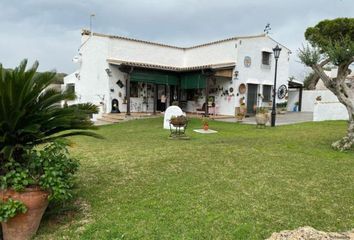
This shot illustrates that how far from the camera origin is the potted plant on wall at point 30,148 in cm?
381

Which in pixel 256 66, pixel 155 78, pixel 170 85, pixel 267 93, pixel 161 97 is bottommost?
pixel 161 97

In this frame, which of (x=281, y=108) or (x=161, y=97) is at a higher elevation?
(x=161, y=97)

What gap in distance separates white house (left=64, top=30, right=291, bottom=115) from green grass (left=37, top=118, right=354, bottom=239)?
38.6 feet

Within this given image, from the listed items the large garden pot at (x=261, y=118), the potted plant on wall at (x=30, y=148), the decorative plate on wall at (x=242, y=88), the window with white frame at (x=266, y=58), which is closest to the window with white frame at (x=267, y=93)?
the window with white frame at (x=266, y=58)

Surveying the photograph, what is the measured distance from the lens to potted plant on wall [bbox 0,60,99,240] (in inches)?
150

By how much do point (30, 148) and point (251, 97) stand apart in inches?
707

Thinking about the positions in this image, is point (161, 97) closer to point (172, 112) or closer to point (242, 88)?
point (242, 88)

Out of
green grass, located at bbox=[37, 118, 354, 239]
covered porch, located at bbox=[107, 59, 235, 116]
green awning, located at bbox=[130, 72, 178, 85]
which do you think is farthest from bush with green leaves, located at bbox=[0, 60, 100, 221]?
green awning, located at bbox=[130, 72, 178, 85]

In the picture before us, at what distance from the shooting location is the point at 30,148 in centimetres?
439

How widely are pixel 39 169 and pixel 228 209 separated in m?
2.56

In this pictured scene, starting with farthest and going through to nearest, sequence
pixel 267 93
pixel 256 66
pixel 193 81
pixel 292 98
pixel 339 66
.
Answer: pixel 292 98 < pixel 267 93 < pixel 193 81 < pixel 256 66 < pixel 339 66

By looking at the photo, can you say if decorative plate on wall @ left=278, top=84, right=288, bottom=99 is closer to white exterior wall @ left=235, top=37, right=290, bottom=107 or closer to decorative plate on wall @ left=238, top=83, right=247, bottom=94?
white exterior wall @ left=235, top=37, right=290, bottom=107

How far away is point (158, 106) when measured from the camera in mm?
22750

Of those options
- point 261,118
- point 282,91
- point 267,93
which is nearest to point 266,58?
point 267,93
